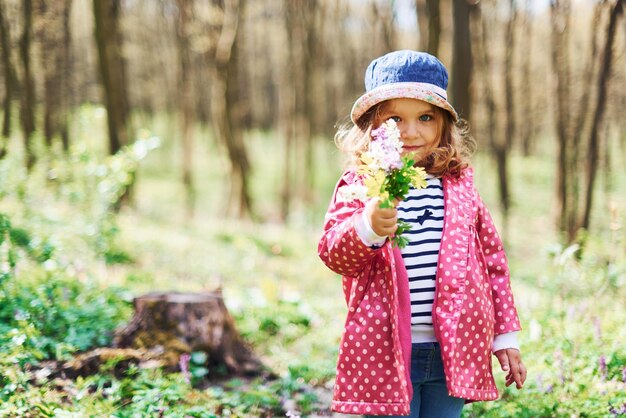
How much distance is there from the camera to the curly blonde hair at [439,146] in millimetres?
2258

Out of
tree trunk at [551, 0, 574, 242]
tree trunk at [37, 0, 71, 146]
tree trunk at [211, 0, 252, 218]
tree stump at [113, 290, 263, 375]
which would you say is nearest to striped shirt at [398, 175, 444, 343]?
tree stump at [113, 290, 263, 375]

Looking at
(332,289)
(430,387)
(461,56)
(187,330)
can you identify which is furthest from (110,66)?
(430,387)

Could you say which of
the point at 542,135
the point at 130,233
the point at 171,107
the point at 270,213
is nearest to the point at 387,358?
the point at 130,233

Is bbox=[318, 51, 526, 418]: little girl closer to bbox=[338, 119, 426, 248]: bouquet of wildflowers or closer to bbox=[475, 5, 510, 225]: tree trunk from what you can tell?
bbox=[338, 119, 426, 248]: bouquet of wildflowers

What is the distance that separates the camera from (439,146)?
232cm

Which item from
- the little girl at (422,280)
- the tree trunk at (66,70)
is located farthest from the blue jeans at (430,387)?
the tree trunk at (66,70)

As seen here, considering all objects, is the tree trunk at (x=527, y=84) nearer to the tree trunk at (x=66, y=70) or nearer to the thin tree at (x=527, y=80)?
the thin tree at (x=527, y=80)

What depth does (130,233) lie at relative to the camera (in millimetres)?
8531

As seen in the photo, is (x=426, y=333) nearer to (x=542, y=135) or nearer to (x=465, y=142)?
(x=465, y=142)

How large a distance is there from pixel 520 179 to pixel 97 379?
2222cm

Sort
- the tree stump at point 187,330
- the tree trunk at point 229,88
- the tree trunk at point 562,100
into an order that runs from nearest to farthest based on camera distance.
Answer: the tree stump at point 187,330, the tree trunk at point 562,100, the tree trunk at point 229,88

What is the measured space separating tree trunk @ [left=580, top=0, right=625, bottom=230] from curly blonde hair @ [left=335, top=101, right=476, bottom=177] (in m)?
3.46

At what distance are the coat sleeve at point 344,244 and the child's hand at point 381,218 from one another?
9 cm

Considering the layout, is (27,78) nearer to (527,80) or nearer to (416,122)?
(416,122)
